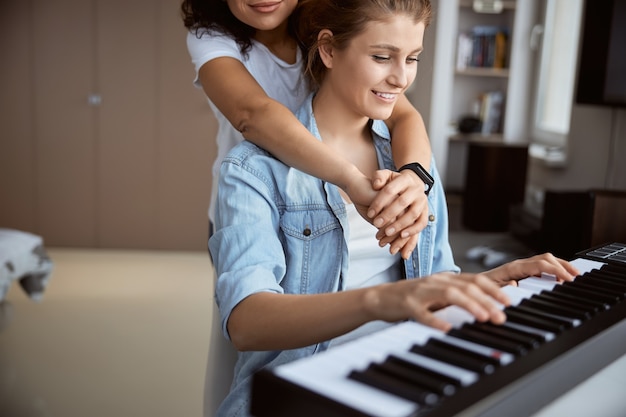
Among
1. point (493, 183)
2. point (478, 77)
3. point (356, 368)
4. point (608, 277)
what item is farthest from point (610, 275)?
point (478, 77)

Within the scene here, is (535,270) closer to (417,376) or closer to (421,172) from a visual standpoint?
(421,172)

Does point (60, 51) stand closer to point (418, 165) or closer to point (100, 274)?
point (100, 274)

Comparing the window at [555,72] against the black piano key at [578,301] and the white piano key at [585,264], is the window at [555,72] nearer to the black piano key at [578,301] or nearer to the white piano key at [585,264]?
the white piano key at [585,264]

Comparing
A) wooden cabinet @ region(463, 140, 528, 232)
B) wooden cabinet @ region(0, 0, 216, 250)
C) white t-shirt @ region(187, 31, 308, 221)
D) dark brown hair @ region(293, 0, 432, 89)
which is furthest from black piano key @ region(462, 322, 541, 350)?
wooden cabinet @ region(0, 0, 216, 250)

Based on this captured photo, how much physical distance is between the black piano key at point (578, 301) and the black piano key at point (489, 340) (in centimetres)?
20

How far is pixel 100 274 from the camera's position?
4930mm

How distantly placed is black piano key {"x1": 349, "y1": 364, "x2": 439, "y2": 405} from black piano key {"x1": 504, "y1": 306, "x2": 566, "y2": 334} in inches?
9.3

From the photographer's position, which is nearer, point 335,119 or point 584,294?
point 584,294

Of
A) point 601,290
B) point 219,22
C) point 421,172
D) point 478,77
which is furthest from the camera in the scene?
point 478,77

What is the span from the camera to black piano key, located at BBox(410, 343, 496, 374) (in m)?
0.72

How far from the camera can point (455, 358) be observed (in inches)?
28.7

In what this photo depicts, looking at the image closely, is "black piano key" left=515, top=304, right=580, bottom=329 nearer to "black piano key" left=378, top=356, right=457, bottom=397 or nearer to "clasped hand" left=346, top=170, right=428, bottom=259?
"black piano key" left=378, top=356, right=457, bottom=397

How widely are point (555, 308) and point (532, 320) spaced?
0.07 meters

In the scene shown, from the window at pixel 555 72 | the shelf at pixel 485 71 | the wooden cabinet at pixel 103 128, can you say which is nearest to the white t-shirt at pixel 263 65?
the wooden cabinet at pixel 103 128
